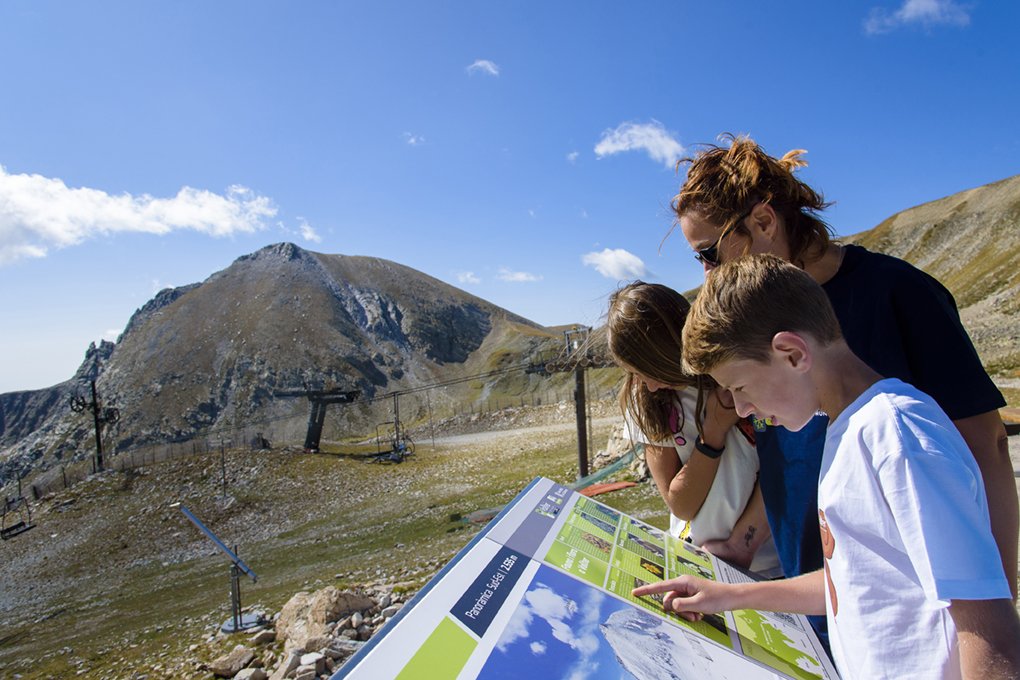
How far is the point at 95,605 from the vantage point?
1931 cm

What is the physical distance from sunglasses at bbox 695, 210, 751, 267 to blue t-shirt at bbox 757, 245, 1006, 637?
16.5 inches

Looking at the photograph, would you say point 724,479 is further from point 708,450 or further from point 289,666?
point 289,666

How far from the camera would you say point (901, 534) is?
1.19m

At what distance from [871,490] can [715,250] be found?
1.35 meters

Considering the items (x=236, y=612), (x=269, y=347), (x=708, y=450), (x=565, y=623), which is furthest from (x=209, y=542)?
(x=269, y=347)

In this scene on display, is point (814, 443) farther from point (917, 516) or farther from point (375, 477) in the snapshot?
point (375, 477)

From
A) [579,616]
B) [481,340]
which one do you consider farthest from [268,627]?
[481,340]

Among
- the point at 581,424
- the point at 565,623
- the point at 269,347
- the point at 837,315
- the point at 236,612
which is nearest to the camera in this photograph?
the point at 565,623

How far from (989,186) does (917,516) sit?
10383 cm

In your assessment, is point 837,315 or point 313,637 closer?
point 837,315

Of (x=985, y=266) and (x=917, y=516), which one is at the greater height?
(x=985, y=266)

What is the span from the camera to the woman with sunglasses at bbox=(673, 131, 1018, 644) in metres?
1.82

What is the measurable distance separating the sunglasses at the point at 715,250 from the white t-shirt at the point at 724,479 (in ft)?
1.90

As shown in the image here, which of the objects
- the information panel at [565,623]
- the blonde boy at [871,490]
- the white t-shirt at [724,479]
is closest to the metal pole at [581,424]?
the white t-shirt at [724,479]
